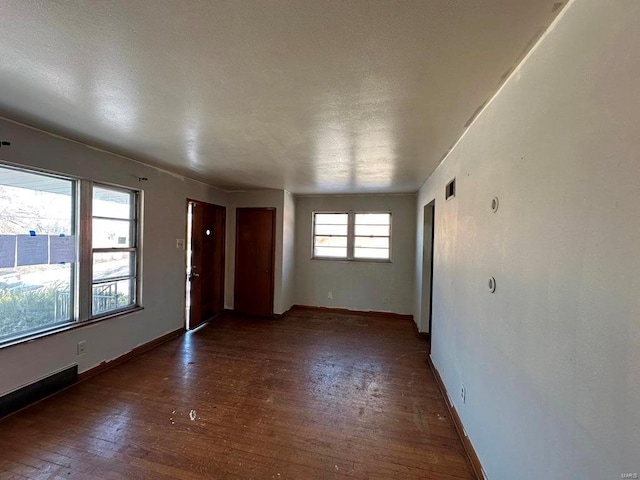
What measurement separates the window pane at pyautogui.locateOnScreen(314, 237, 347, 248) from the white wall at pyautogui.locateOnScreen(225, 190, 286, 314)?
95 cm

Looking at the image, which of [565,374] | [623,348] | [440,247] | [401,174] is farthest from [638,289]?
[401,174]

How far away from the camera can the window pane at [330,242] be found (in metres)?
5.63

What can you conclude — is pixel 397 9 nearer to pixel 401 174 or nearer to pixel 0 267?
pixel 401 174

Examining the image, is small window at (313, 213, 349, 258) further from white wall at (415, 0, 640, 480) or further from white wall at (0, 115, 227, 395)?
white wall at (415, 0, 640, 480)

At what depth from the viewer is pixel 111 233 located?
3.17 m

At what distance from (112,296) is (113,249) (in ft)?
1.79

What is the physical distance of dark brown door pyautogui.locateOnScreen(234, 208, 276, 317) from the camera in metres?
5.14

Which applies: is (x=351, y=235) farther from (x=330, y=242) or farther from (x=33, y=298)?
(x=33, y=298)

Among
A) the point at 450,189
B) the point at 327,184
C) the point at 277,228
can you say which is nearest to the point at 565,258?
the point at 450,189

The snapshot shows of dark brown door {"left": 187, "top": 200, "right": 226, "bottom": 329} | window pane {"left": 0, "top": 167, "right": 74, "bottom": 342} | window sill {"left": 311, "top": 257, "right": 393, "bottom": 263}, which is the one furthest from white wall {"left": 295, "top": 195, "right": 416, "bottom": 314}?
window pane {"left": 0, "top": 167, "right": 74, "bottom": 342}

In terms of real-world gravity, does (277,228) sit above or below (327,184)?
below

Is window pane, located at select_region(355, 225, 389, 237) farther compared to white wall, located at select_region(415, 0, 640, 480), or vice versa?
window pane, located at select_region(355, 225, 389, 237)

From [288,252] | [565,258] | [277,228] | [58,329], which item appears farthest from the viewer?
[288,252]

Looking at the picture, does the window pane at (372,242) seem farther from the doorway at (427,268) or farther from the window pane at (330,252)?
the doorway at (427,268)
